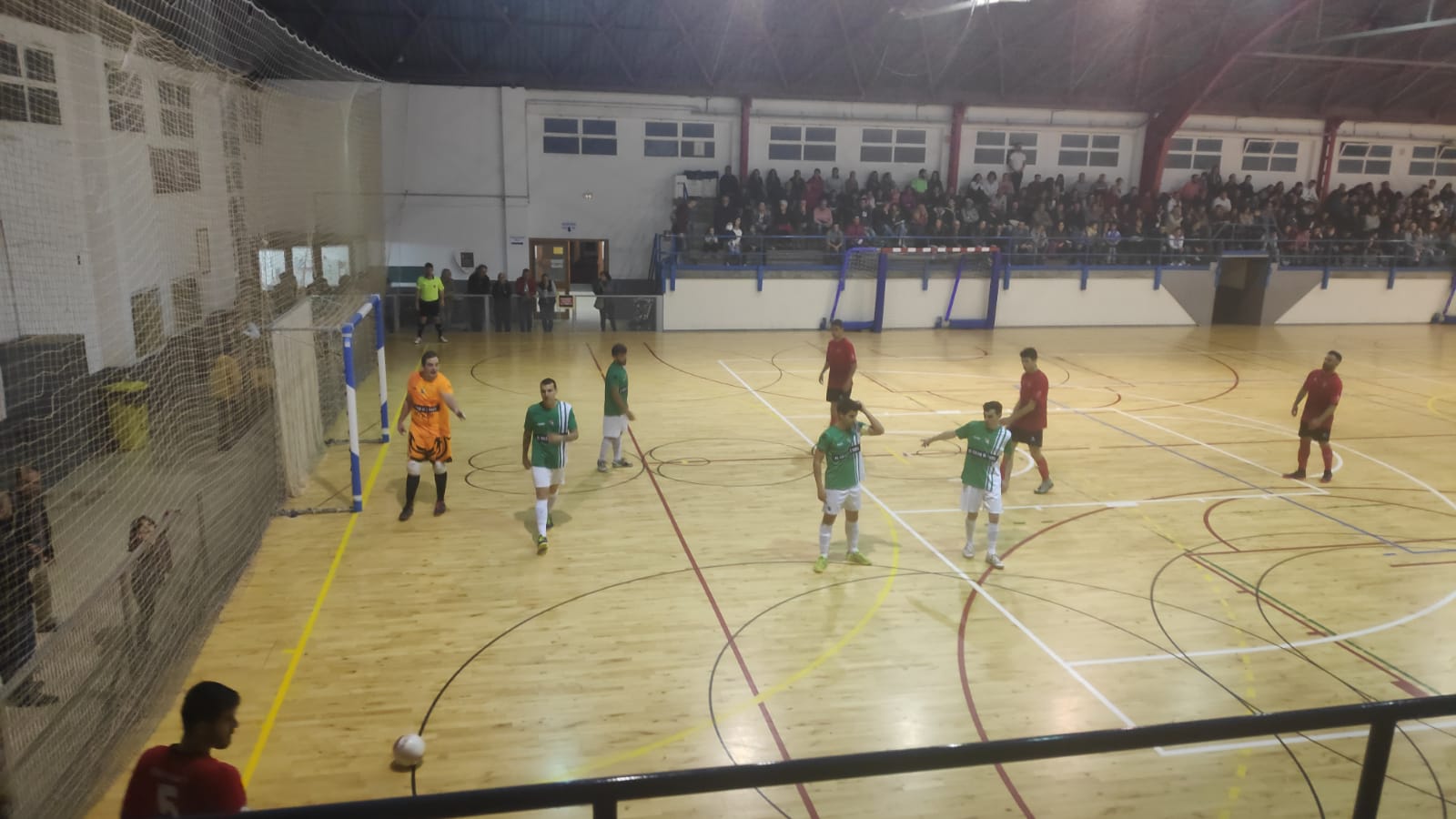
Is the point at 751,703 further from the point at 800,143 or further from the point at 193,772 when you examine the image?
the point at 800,143

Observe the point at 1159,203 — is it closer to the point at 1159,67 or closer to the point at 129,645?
the point at 1159,67

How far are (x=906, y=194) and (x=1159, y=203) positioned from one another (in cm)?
→ 904

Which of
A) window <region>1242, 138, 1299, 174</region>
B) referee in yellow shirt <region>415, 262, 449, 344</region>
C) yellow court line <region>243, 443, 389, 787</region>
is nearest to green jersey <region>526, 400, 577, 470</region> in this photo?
yellow court line <region>243, 443, 389, 787</region>

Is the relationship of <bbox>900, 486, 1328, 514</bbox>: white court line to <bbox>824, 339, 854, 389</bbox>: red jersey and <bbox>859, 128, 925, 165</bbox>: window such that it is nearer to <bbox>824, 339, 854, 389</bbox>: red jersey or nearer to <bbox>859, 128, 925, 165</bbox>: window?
<bbox>824, 339, 854, 389</bbox>: red jersey

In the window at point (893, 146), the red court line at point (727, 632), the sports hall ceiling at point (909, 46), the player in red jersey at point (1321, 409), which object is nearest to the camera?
the red court line at point (727, 632)

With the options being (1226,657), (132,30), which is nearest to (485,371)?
(132,30)

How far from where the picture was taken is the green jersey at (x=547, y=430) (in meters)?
9.27

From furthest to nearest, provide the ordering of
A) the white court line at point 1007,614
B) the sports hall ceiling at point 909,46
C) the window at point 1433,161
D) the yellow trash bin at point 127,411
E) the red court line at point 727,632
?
the window at point 1433,161 < the sports hall ceiling at point 909,46 < the yellow trash bin at point 127,411 < the white court line at point 1007,614 < the red court line at point 727,632

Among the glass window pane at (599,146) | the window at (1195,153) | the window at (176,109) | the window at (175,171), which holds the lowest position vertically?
the window at (175,171)

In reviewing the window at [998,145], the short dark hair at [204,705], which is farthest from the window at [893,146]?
the short dark hair at [204,705]

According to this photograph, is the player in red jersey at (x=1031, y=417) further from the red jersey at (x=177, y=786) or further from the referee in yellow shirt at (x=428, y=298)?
the referee in yellow shirt at (x=428, y=298)

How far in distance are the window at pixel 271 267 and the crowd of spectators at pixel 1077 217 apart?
14073 millimetres

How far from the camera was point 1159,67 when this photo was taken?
2884cm

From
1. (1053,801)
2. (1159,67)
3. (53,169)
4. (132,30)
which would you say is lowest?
(1053,801)
